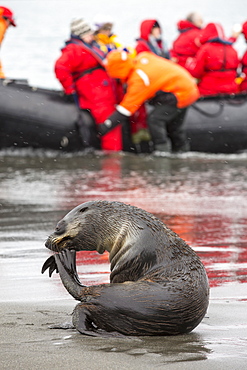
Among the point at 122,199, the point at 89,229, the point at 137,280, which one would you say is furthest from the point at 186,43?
the point at 137,280

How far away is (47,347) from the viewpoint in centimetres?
383

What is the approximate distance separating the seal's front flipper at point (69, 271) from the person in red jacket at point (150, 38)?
13.2 m

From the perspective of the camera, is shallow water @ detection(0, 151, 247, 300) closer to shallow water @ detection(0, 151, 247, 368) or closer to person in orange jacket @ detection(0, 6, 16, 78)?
shallow water @ detection(0, 151, 247, 368)

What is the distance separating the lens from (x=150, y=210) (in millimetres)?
9305

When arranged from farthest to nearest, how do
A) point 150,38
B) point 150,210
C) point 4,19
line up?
point 150,38 < point 4,19 < point 150,210

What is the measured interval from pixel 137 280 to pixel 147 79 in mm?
11146

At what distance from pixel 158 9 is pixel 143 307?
322ft

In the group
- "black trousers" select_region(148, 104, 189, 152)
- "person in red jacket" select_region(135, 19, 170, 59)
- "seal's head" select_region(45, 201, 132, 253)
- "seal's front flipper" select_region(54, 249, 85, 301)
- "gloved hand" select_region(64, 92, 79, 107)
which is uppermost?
"seal's head" select_region(45, 201, 132, 253)

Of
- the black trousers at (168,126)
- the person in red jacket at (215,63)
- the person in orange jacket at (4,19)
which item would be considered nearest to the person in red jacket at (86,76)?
the black trousers at (168,126)

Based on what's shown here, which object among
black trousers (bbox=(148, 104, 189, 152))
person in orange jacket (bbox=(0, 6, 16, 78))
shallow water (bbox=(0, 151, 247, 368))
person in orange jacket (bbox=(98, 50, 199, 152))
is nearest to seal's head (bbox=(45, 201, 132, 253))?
shallow water (bbox=(0, 151, 247, 368))

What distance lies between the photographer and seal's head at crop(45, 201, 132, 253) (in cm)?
428

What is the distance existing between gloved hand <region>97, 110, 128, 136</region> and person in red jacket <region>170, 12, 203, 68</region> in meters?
4.02

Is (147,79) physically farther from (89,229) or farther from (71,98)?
(89,229)

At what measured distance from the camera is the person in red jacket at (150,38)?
1722 centimetres
